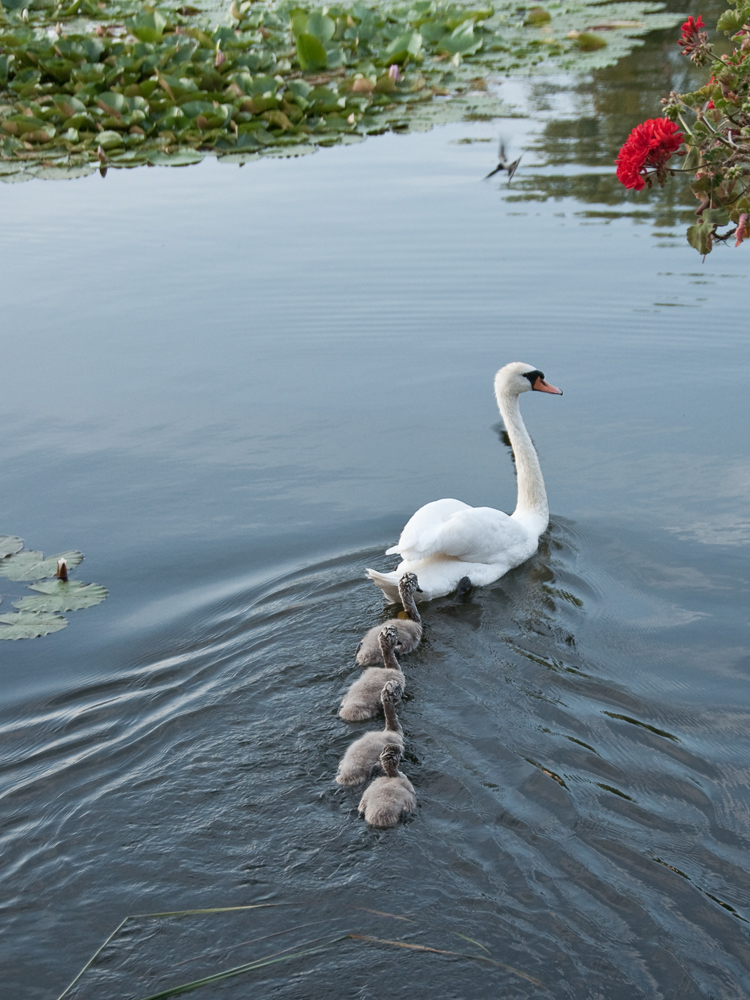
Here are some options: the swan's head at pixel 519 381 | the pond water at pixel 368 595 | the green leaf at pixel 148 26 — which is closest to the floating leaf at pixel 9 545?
the pond water at pixel 368 595

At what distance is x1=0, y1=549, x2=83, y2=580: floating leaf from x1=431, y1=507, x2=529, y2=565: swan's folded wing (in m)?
2.29

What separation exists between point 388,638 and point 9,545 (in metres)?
2.76

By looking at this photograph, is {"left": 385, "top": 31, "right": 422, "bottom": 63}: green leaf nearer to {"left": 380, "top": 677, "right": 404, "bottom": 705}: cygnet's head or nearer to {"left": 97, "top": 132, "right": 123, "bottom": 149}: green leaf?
{"left": 97, "top": 132, "right": 123, "bottom": 149}: green leaf

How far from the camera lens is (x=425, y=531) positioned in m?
6.12

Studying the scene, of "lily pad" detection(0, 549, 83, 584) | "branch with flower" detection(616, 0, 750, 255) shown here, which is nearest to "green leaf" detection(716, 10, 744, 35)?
"branch with flower" detection(616, 0, 750, 255)

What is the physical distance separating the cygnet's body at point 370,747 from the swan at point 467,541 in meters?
1.15

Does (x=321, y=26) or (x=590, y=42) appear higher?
(x=321, y=26)

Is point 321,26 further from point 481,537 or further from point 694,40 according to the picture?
point 694,40

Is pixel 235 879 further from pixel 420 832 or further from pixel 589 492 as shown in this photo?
pixel 589 492

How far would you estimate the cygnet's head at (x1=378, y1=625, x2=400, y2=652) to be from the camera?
17.2 ft

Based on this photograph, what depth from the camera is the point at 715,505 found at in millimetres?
6891

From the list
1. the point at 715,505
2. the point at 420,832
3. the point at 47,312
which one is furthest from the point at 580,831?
the point at 47,312

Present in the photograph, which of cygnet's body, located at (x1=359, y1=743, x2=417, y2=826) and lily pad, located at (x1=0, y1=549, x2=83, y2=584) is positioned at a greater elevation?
cygnet's body, located at (x1=359, y1=743, x2=417, y2=826)

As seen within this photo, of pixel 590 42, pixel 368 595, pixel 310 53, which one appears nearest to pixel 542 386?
pixel 368 595
